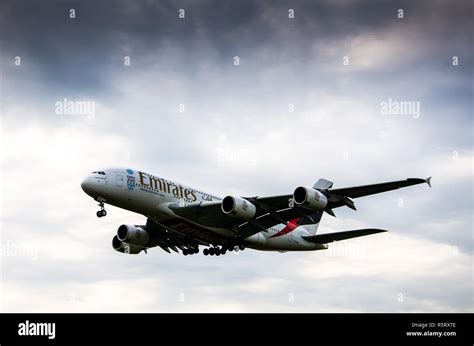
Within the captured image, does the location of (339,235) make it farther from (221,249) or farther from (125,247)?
(125,247)

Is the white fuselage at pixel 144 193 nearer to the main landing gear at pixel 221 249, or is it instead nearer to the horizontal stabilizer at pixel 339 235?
the main landing gear at pixel 221 249

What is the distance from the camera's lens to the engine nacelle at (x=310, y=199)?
131 ft

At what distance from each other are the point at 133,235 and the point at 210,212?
808cm

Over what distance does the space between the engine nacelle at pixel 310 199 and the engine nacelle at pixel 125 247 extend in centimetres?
1524

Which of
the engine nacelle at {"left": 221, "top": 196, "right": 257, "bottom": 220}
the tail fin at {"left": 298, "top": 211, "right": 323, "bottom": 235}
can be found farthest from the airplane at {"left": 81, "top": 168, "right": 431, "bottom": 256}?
the tail fin at {"left": 298, "top": 211, "right": 323, "bottom": 235}

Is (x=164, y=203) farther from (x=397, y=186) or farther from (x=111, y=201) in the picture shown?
(x=397, y=186)

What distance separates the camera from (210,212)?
43.8 m

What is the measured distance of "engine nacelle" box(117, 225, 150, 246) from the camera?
162ft

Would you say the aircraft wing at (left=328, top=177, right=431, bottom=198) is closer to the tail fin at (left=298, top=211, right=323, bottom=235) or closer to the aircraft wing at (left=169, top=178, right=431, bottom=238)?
the aircraft wing at (left=169, top=178, right=431, bottom=238)

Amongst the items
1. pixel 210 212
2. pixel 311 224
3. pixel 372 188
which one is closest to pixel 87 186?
pixel 210 212
